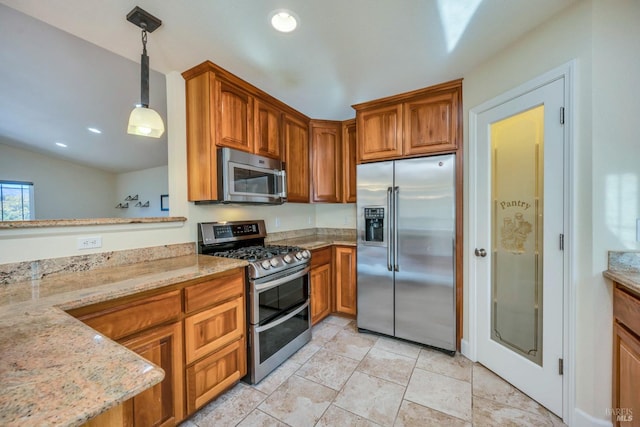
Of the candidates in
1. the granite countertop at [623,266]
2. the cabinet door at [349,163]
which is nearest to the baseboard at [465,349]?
the granite countertop at [623,266]

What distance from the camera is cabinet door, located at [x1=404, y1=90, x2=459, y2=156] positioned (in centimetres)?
226

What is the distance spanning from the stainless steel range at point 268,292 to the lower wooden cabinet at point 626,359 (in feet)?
6.43

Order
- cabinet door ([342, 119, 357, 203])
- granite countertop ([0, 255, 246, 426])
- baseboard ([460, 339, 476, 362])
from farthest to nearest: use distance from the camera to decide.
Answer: cabinet door ([342, 119, 357, 203]) < baseboard ([460, 339, 476, 362]) < granite countertop ([0, 255, 246, 426])

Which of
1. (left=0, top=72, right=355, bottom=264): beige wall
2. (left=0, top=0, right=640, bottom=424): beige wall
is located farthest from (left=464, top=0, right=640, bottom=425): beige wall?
(left=0, top=72, right=355, bottom=264): beige wall

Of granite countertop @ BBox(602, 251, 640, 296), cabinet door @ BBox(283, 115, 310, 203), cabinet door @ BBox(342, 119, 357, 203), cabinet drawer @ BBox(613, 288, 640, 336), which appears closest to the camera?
cabinet drawer @ BBox(613, 288, 640, 336)

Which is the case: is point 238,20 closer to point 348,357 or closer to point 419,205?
point 419,205

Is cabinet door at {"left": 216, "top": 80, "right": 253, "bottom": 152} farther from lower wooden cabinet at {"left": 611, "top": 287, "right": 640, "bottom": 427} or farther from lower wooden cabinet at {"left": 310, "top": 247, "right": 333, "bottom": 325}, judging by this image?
lower wooden cabinet at {"left": 611, "top": 287, "right": 640, "bottom": 427}

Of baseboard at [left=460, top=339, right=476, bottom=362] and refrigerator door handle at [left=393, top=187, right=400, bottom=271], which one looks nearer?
baseboard at [left=460, top=339, right=476, bottom=362]

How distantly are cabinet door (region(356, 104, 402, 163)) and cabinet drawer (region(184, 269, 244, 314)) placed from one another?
5.58 feet

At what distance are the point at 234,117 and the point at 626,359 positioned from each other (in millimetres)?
2824

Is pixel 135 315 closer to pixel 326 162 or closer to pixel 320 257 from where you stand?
pixel 320 257

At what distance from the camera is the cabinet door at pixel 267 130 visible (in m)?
2.38


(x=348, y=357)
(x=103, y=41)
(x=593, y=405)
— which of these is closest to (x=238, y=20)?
(x=103, y=41)

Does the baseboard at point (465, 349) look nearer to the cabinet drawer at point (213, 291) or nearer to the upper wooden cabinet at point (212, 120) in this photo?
the cabinet drawer at point (213, 291)
